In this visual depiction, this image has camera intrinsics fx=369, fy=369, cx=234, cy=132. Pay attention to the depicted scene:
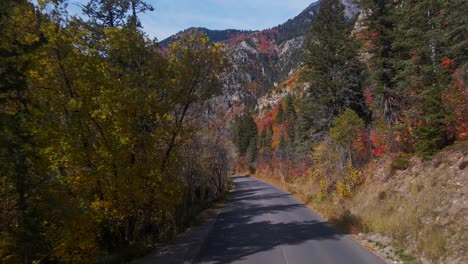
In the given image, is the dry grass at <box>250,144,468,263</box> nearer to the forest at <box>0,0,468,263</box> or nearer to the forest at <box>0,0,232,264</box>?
the forest at <box>0,0,468,263</box>

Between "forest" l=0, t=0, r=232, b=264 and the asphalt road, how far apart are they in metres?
2.62

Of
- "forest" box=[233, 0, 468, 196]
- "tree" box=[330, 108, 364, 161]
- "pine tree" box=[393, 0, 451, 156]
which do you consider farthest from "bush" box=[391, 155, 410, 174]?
"tree" box=[330, 108, 364, 161]

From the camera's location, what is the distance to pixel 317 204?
24.0 meters

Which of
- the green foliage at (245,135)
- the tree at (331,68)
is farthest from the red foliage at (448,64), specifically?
the green foliage at (245,135)

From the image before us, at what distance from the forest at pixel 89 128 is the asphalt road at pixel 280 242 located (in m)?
2.62

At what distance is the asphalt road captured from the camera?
444 inches

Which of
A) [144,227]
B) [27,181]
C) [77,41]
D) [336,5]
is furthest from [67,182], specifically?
[336,5]

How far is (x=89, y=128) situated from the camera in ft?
37.7

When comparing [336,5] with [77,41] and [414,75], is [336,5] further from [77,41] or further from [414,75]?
[77,41]

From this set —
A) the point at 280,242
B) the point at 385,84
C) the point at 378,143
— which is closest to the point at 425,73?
the point at 378,143

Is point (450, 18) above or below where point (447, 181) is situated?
above

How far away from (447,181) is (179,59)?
1127cm

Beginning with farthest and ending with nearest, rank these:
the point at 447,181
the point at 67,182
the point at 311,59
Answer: the point at 311,59
the point at 447,181
the point at 67,182

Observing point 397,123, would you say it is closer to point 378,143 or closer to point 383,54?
point 378,143
